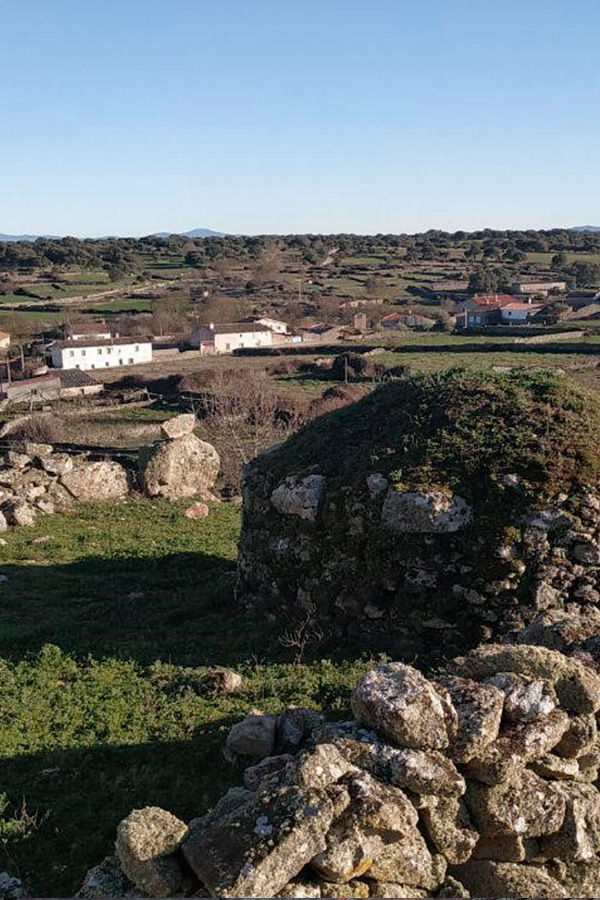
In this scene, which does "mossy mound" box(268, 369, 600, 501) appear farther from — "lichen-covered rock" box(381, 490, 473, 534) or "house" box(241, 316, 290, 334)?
"house" box(241, 316, 290, 334)

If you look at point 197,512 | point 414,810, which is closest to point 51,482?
point 197,512

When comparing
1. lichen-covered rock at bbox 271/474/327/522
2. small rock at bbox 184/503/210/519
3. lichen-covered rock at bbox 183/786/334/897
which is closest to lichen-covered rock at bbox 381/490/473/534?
lichen-covered rock at bbox 271/474/327/522

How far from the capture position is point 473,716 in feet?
26.4

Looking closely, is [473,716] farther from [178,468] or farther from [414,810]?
[178,468]

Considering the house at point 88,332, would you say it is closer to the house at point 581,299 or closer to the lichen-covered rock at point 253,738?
the house at point 581,299

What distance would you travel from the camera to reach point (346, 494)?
15.2m

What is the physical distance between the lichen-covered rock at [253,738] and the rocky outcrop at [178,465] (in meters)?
20.5

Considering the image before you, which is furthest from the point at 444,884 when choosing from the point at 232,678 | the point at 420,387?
the point at 420,387

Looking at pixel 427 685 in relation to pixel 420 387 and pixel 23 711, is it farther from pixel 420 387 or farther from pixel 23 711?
pixel 420 387

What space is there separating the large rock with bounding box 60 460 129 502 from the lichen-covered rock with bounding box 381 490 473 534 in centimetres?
1782

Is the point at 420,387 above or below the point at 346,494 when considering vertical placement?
above

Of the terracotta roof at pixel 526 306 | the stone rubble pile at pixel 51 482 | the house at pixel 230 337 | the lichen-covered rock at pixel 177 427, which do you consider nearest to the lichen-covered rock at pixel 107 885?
the stone rubble pile at pixel 51 482

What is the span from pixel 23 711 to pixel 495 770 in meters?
7.33

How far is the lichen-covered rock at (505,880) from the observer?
23.9 ft
